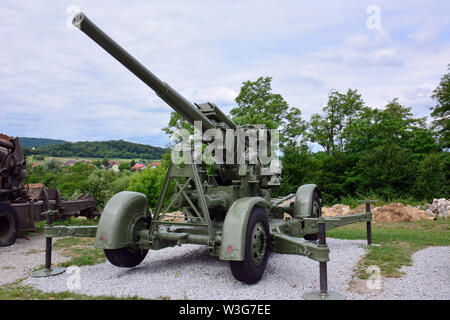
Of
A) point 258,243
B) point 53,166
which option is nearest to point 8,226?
point 258,243

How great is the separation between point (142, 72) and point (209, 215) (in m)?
2.65

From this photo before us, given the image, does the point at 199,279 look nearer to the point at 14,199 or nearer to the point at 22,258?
the point at 22,258

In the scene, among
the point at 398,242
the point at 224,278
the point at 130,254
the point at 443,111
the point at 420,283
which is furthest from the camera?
the point at 443,111

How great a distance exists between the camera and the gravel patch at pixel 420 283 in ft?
15.2

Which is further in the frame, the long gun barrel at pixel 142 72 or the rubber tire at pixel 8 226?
the rubber tire at pixel 8 226

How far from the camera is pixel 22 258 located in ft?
24.3

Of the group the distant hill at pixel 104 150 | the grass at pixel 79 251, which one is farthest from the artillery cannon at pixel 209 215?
the distant hill at pixel 104 150

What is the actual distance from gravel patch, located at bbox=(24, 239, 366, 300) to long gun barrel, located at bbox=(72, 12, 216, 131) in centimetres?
247

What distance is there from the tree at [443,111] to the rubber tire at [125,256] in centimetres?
2397

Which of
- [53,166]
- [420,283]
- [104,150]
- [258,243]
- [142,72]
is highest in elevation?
[104,150]

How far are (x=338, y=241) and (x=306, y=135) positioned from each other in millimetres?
21278

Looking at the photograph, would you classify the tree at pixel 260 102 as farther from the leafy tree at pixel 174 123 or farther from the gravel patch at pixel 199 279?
the gravel patch at pixel 199 279

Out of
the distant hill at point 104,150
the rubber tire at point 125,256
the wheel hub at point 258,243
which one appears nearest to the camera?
the wheel hub at point 258,243
